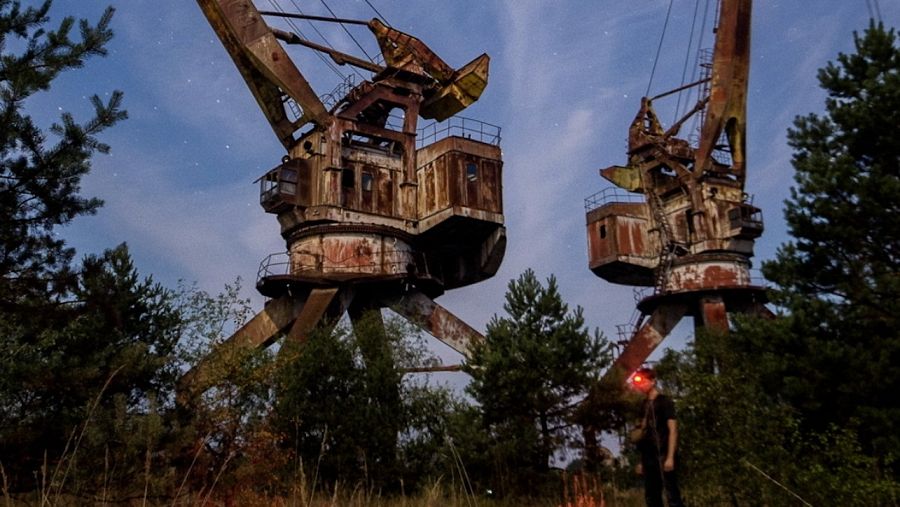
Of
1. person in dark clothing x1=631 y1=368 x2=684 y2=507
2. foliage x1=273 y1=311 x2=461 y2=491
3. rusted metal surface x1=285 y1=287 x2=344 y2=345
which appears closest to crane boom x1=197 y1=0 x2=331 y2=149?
rusted metal surface x1=285 y1=287 x2=344 y2=345

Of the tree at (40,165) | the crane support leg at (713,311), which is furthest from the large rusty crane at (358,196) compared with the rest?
the tree at (40,165)

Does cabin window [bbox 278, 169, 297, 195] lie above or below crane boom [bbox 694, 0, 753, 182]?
below

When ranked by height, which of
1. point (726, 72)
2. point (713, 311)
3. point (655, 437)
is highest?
point (726, 72)

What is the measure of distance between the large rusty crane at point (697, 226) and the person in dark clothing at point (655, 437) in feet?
84.5

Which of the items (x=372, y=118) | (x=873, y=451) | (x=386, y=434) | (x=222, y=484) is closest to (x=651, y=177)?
(x=372, y=118)

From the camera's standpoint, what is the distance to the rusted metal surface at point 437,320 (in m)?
29.1

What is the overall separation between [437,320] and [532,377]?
7913 mm

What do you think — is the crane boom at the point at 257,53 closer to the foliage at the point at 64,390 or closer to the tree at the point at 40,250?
the foliage at the point at 64,390

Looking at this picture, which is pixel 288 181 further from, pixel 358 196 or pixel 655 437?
pixel 655 437

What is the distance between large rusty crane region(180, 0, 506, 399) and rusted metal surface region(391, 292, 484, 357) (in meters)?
0.04

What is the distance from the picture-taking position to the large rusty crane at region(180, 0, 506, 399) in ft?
93.2

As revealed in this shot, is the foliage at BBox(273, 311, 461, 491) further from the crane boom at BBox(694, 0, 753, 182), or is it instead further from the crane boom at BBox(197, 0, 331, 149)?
the crane boom at BBox(694, 0, 753, 182)

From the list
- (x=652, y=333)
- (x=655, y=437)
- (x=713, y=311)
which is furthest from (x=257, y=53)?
(x=655, y=437)

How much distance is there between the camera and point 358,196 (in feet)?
95.9
